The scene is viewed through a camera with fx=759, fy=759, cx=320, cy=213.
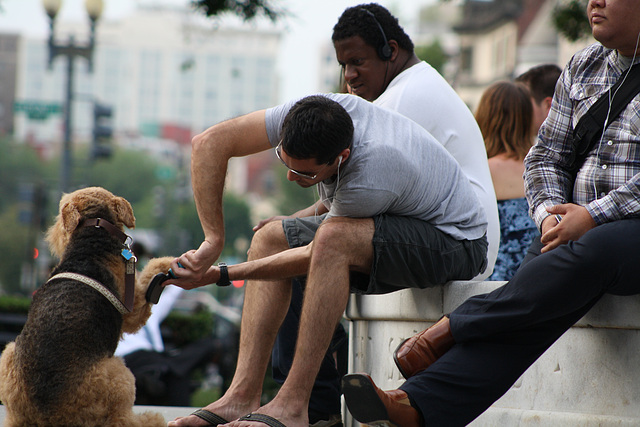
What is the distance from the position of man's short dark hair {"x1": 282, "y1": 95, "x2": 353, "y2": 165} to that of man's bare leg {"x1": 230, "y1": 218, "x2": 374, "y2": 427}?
0.35 metres

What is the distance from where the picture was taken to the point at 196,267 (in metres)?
3.64

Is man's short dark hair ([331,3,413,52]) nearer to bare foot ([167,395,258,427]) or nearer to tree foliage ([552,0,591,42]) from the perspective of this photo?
bare foot ([167,395,258,427])

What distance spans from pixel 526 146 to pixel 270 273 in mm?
2654

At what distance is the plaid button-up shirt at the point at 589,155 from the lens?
319 cm

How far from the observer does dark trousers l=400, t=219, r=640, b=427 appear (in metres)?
2.96

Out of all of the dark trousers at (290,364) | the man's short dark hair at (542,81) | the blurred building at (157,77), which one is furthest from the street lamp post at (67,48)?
the blurred building at (157,77)

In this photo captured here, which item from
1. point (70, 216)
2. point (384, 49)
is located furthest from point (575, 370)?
point (70, 216)

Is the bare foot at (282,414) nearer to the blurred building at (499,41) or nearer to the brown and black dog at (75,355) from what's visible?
the brown and black dog at (75,355)

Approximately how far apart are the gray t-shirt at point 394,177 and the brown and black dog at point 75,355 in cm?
108

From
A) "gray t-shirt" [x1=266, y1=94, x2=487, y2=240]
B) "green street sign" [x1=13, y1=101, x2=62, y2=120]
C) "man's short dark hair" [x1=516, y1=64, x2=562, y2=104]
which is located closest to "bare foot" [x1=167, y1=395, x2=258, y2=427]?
"gray t-shirt" [x1=266, y1=94, x2=487, y2=240]

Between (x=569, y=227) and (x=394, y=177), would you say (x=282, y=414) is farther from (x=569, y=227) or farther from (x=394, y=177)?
(x=569, y=227)

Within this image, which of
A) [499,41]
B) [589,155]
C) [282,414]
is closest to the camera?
[282,414]

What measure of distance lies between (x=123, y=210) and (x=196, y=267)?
0.63 meters

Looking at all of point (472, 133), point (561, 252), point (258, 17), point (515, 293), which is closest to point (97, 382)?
point (515, 293)
